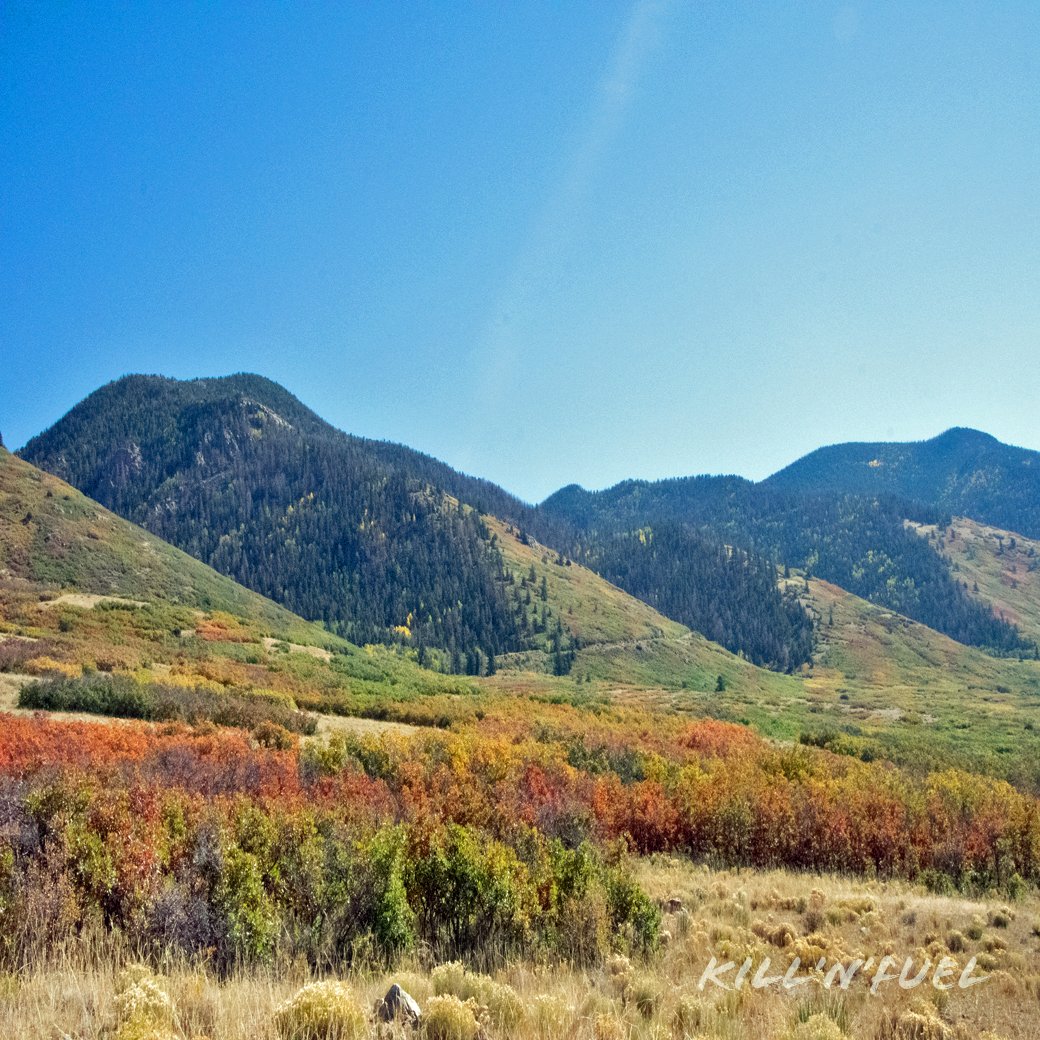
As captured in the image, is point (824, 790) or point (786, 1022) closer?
point (786, 1022)

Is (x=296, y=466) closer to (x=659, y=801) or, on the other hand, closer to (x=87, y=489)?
(x=87, y=489)

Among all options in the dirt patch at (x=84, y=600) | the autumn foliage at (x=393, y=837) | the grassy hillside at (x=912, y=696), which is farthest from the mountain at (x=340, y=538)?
the autumn foliage at (x=393, y=837)

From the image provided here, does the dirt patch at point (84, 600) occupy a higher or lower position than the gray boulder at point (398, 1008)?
higher

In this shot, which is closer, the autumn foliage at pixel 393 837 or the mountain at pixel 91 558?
the autumn foliage at pixel 393 837

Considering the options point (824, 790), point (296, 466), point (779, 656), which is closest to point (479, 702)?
point (824, 790)

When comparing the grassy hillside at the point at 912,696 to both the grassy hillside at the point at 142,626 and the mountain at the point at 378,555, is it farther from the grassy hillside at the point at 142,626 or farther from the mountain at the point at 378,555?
the grassy hillside at the point at 142,626

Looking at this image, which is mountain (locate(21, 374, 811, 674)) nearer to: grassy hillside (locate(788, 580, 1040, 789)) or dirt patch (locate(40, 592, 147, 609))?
grassy hillside (locate(788, 580, 1040, 789))

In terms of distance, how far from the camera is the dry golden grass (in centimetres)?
471

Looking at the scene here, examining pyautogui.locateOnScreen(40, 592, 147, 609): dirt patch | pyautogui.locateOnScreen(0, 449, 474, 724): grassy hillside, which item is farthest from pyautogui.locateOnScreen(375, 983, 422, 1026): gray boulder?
pyautogui.locateOnScreen(40, 592, 147, 609): dirt patch

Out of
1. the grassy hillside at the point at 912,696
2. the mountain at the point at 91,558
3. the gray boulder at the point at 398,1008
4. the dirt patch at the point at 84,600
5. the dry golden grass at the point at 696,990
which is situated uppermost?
the mountain at the point at 91,558

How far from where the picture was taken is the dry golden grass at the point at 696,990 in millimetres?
4715

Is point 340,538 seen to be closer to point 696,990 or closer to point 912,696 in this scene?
point 912,696

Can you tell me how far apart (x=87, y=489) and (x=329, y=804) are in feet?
741

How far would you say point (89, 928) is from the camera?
646 centimetres
